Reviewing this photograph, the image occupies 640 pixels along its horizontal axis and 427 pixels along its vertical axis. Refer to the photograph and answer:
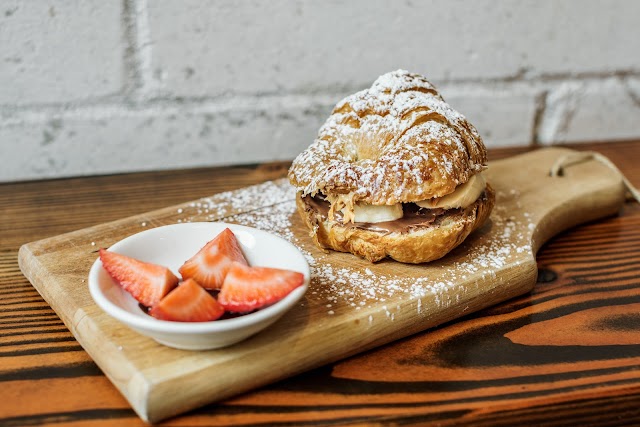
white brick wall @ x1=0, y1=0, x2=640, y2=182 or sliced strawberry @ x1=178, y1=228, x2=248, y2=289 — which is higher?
white brick wall @ x1=0, y1=0, x2=640, y2=182

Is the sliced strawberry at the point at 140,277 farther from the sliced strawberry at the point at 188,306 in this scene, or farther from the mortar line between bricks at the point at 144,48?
the mortar line between bricks at the point at 144,48

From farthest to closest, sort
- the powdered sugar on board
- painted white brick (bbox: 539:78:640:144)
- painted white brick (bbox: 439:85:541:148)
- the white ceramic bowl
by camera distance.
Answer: painted white brick (bbox: 539:78:640:144)
painted white brick (bbox: 439:85:541:148)
the powdered sugar on board
the white ceramic bowl

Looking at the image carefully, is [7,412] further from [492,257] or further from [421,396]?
[492,257]

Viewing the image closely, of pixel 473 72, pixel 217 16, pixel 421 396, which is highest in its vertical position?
pixel 217 16

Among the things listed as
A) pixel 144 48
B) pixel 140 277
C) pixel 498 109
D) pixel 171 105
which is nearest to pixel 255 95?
pixel 171 105

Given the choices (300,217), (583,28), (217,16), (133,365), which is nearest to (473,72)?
(583,28)

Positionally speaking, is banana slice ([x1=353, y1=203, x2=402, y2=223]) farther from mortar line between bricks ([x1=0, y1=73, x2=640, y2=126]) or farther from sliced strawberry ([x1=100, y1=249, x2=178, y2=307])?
mortar line between bricks ([x1=0, y1=73, x2=640, y2=126])

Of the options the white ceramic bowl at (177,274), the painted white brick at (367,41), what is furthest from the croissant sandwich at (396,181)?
the painted white brick at (367,41)

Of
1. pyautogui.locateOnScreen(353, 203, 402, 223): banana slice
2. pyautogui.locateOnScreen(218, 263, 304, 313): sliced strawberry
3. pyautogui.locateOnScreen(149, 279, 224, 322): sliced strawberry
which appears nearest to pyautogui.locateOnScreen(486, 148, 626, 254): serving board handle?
pyautogui.locateOnScreen(353, 203, 402, 223): banana slice
